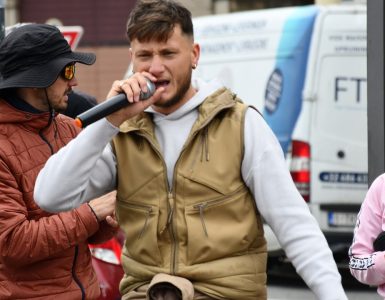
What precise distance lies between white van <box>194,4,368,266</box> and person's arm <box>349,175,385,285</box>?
601cm

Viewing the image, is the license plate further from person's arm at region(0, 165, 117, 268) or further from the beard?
the beard

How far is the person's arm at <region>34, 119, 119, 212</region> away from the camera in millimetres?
3660

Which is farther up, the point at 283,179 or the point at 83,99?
the point at 283,179

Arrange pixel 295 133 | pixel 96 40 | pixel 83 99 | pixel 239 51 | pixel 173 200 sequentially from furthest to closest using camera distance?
pixel 96 40
pixel 239 51
pixel 295 133
pixel 83 99
pixel 173 200

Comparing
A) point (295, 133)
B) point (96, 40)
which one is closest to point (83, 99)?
point (295, 133)

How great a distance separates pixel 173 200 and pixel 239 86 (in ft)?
24.3

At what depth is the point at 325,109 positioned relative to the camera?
10.6m

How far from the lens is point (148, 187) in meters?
3.75

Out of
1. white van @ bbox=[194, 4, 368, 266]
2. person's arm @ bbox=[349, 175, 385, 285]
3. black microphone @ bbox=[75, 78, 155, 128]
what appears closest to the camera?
black microphone @ bbox=[75, 78, 155, 128]

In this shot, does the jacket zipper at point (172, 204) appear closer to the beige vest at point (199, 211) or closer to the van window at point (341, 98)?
the beige vest at point (199, 211)

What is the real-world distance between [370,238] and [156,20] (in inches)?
50.3

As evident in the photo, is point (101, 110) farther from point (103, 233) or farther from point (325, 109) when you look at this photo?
point (325, 109)

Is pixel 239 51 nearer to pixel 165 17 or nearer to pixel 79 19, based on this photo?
pixel 165 17

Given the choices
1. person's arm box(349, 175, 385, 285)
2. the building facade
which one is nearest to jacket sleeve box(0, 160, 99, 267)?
person's arm box(349, 175, 385, 285)
